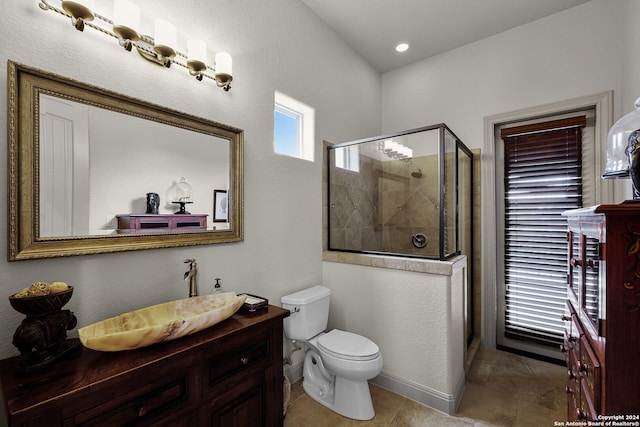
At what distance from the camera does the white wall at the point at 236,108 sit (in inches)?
46.3

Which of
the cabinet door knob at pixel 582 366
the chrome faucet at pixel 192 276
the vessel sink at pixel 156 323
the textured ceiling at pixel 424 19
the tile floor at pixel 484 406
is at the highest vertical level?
the textured ceiling at pixel 424 19

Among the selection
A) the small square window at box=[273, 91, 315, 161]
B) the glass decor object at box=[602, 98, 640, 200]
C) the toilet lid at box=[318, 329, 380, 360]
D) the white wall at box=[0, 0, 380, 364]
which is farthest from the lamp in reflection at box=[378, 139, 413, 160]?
the toilet lid at box=[318, 329, 380, 360]

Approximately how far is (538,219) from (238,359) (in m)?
2.77

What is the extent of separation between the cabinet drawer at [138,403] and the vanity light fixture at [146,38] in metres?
1.36

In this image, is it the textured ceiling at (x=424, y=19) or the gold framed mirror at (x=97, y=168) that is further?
the textured ceiling at (x=424, y=19)

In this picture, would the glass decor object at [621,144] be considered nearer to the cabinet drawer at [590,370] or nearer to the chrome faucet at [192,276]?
the cabinet drawer at [590,370]

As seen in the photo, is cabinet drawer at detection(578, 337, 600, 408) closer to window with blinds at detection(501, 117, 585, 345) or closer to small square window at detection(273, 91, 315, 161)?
window with blinds at detection(501, 117, 585, 345)

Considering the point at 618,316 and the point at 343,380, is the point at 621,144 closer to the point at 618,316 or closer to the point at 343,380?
the point at 618,316

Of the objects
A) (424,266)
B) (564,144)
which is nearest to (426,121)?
(564,144)

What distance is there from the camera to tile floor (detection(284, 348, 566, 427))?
1.85m

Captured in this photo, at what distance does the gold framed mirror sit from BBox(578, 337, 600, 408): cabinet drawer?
66.9 inches

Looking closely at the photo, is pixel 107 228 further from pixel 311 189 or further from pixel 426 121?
pixel 426 121

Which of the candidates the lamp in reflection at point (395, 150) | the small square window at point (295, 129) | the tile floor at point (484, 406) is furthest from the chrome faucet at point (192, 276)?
the lamp in reflection at point (395, 150)

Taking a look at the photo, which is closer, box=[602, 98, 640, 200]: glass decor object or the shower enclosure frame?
box=[602, 98, 640, 200]: glass decor object
